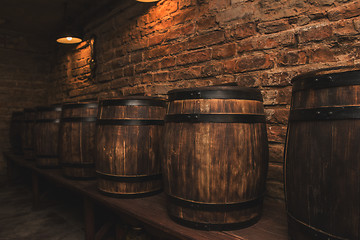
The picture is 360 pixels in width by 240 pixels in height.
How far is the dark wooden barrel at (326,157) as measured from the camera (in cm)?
88

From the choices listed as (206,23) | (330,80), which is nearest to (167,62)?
(206,23)

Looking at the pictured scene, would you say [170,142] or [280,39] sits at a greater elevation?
[280,39]

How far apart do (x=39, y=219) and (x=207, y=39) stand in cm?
281

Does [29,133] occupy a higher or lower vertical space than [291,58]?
lower

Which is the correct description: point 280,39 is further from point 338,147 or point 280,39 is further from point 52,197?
point 52,197

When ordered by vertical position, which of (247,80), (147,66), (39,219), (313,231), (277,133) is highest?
(147,66)

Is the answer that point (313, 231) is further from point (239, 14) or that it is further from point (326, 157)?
point (239, 14)

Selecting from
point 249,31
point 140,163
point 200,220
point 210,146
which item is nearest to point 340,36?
point 249,31

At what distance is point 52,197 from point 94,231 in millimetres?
1803

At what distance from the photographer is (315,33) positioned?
1613 millimetres

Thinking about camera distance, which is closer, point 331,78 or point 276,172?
point 331,78

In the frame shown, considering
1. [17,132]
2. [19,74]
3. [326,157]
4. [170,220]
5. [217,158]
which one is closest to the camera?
[326,157]

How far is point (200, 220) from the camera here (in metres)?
1.31

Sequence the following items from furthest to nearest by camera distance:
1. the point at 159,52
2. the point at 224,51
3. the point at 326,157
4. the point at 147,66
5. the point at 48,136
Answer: the point at 48,136, the point at 147,66, the point at 159,52, the point at 224,51, the point at 326,157
